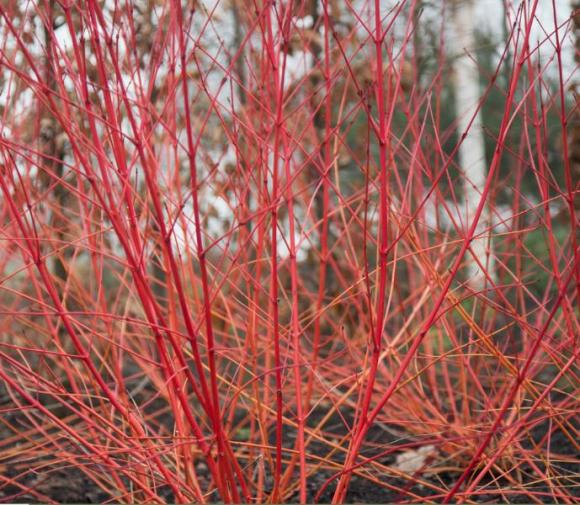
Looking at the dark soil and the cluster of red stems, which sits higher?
the cluster of red stems

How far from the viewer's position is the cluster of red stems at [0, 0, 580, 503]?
5.66 feet

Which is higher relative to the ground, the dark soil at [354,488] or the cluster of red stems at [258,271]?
the cluster of red stems at [258,271]

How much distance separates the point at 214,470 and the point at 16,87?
1746 mm

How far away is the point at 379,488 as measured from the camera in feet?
9.82

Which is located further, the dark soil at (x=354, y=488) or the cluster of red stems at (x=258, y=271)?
the dark soil at (x=354, y=488)

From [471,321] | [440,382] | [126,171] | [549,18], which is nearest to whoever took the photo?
[126,171]

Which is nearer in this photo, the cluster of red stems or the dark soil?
the cluster of red stems

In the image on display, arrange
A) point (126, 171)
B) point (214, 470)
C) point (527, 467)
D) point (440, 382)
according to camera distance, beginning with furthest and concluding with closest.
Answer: point (440, 382)
point (527, 467)
point (214, 470)
point (126, 171)

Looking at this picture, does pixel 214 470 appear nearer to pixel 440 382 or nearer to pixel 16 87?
pixel 16 87

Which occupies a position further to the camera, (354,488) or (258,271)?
(354,488)

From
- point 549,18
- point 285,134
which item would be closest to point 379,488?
point 285,134

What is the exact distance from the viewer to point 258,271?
2275 millimetres

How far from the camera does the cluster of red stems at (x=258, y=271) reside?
1.73 m

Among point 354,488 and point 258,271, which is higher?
point 258,271
